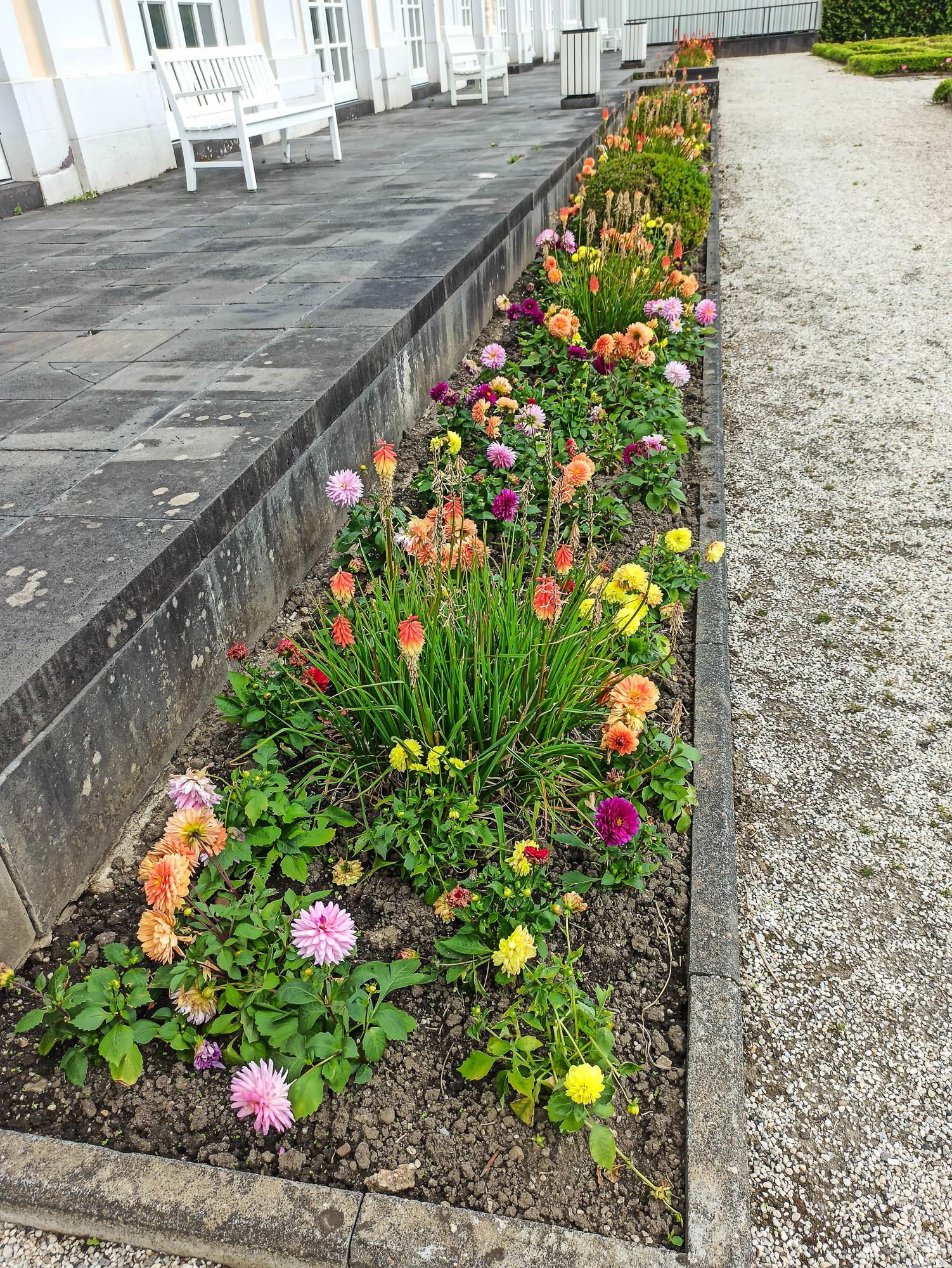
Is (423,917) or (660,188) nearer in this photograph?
(423,917)

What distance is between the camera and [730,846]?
2098mm

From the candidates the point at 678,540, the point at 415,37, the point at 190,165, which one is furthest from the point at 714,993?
the point at 415,37

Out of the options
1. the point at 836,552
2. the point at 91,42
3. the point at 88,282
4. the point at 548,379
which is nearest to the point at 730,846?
the point at 836,552

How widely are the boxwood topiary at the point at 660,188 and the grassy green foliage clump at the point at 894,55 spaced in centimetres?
1469

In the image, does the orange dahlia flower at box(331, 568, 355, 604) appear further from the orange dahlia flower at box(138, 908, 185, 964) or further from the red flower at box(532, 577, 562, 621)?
the orange dahlia flower at box(138, 908, 185, 964)

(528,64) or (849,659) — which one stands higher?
(528,64)

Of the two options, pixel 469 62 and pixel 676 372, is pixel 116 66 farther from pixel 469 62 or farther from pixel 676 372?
pixel 469 62

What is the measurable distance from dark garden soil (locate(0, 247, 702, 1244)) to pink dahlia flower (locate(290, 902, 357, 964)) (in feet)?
0.81

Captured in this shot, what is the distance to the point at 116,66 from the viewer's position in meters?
Answer: 7.02

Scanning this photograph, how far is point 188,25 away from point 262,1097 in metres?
9.35

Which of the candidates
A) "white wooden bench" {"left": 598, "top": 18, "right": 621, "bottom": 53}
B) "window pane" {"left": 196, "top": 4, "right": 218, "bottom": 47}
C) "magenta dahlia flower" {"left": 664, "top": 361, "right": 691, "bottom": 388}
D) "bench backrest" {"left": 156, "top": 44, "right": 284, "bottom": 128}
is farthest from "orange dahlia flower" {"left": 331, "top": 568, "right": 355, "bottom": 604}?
"white wooden bench" {"left": 598, "top": 18, "right": 621, "bottom": 53}

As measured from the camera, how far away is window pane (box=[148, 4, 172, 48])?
303 inches

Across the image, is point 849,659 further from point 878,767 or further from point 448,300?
point 448,300

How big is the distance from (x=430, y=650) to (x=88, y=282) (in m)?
3.61
